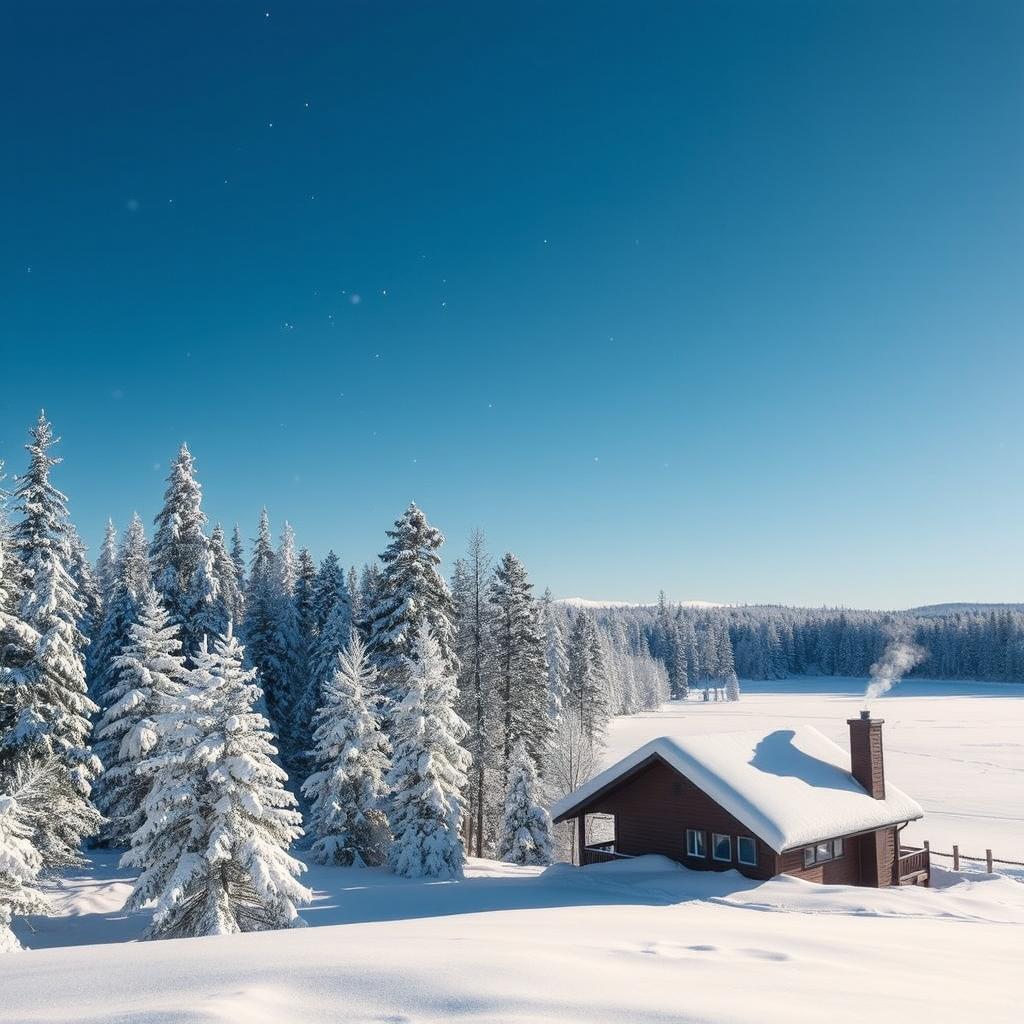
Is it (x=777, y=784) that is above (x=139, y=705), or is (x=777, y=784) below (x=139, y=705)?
below

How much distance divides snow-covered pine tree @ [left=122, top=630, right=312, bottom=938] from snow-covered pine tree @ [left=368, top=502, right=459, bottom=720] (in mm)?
14225

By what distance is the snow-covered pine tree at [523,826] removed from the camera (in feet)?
100

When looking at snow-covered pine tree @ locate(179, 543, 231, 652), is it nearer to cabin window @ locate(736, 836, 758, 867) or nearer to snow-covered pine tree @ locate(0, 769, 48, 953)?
snow-covered pine tree @ locate(0, 769, 48, 953)

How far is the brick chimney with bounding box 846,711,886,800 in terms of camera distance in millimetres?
23062

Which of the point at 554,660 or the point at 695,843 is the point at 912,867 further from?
the point at 554,660

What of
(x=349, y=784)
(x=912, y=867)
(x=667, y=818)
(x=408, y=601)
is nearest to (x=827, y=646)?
(x=912, y=867)

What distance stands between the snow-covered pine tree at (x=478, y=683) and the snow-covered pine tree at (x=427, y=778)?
21.8ft

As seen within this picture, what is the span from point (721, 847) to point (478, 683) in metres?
15.2

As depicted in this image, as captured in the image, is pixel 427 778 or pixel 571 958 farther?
pixel 427 778

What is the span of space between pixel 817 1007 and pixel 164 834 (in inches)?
586

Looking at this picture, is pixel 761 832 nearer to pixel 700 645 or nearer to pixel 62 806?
pixel 62 806

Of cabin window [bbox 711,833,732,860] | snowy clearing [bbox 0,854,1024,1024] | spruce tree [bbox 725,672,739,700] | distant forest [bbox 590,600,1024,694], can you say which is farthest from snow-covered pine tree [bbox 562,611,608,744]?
distant forest [bbox 590,600,1024,694]

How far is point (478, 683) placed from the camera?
34.1 metres

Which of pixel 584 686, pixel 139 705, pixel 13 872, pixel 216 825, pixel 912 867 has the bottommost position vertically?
pixel 912 867
